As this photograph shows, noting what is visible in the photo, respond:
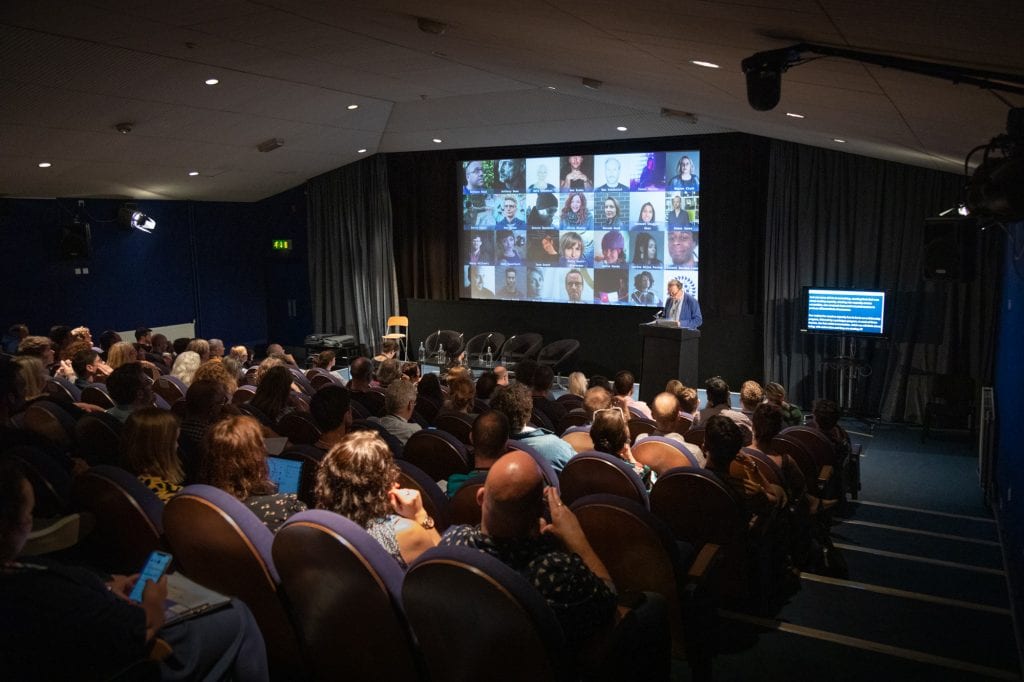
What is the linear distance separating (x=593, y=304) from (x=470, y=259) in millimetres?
2339

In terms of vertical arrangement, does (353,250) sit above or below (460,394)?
above

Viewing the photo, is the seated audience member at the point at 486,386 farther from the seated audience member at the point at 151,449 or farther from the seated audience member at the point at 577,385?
the seated audience member at the point at 151,449

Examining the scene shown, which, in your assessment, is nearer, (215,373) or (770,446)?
(770,446)

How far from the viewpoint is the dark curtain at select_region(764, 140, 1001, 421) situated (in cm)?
867

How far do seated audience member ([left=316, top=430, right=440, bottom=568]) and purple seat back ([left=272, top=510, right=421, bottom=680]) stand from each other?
1.05ft

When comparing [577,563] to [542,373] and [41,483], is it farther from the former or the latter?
[542,373]

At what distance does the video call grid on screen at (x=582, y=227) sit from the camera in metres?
10.7

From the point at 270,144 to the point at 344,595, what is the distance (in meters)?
9.58

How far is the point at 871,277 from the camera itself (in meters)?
9.21

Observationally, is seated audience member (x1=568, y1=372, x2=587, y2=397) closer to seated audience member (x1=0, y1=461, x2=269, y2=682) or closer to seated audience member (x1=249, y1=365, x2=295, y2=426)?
seated audience member (x1=249, y1=365, x2=295, y2=426)

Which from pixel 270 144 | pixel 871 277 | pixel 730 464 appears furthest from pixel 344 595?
pixel 270 144

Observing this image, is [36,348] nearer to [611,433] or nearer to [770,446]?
[611,433]

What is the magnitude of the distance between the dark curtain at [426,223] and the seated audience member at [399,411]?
8.30 meters

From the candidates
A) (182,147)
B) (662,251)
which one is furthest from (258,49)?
(662,251)
